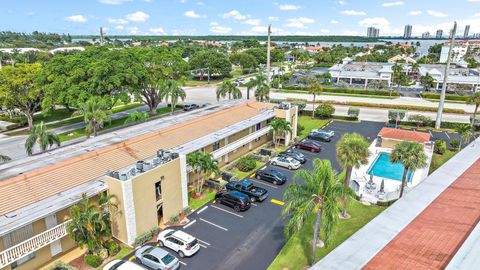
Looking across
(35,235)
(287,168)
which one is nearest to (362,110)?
(287,168)

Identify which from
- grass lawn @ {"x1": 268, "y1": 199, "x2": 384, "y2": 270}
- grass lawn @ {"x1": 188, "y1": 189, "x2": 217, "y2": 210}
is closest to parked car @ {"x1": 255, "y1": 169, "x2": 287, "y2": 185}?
grass lawn @ {"x1": 188, "y1": 189, "x2": 217, "y2": 210}

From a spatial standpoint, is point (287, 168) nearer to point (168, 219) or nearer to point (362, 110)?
point (168, 219)

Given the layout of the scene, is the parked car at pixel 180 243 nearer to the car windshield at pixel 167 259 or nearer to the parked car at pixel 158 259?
the parked car at pixel 158 259

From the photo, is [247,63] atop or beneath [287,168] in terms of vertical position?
atop

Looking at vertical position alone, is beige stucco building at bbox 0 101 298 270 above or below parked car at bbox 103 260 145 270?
above

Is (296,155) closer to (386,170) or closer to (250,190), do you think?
(386,170)

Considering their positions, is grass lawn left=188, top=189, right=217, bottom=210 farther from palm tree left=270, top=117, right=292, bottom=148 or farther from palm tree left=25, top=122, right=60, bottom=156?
palm tree left=25, top=122, right=60, bottom=156
